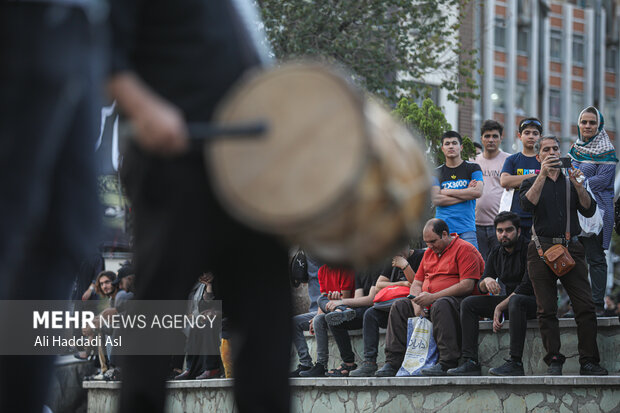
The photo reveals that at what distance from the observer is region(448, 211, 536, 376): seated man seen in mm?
8898

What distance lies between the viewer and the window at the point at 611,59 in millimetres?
61281

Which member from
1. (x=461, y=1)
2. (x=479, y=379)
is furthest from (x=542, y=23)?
(x=479, y=379)

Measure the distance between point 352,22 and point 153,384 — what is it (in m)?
17.8

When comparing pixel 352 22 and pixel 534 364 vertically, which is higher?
pixel 352 22

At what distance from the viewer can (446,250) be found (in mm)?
9812

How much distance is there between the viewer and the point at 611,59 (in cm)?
6175

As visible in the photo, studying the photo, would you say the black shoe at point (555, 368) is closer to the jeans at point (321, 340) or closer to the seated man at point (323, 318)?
the seated man at point (323, 318)

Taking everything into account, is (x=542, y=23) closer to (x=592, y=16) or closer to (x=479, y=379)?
(x=592, y=16)

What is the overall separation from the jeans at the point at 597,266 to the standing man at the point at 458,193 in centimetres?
134

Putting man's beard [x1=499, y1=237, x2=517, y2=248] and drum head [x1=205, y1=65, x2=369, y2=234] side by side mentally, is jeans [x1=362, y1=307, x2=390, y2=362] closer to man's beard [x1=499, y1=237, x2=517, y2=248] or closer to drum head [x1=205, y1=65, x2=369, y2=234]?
man's beard [x1=499, y1=237, x2=517, y2=248]

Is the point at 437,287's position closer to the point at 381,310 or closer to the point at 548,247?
the point at 381,310

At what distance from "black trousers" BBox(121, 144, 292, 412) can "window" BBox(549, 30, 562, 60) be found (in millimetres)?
57603

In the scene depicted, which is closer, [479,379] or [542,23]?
[479,379]

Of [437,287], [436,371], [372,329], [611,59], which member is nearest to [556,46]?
[611,59]
